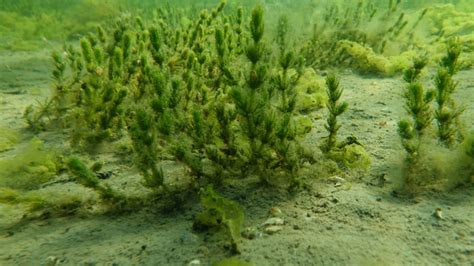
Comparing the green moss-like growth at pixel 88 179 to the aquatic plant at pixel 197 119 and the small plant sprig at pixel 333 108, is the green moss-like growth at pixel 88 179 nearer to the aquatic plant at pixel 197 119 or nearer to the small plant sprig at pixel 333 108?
the aquatic plant at pixel 197 119

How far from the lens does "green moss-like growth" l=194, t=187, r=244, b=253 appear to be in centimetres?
220

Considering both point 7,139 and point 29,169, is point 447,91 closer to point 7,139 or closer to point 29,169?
point 29,169

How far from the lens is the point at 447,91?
2859 mm

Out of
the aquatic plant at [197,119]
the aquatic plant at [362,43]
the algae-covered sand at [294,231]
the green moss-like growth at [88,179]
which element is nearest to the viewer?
the algae-covered sand at [294,231]

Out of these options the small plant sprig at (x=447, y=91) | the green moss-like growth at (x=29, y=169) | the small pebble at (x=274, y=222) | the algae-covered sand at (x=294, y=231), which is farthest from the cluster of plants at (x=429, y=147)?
the green moss-like growth at (x=29, y=169)

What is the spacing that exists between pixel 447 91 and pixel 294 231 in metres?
1.86

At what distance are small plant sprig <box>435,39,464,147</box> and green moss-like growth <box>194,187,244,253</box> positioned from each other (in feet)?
6.40

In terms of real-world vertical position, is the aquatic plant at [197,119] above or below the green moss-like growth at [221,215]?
above

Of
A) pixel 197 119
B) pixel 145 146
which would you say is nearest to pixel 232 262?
pixel 145 146

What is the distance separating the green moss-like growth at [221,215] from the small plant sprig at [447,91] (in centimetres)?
195

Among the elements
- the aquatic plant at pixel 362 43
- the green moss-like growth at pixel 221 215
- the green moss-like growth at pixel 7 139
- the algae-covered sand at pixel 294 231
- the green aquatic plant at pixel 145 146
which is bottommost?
the algae-covered sand at pixel 294 231

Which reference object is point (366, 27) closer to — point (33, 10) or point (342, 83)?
point (342, 83)

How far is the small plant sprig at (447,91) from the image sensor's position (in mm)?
2779

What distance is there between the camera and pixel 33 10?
13789 mm
